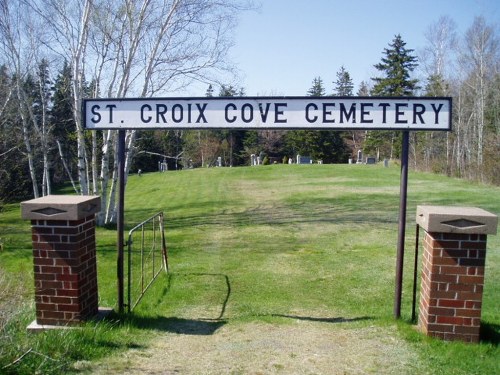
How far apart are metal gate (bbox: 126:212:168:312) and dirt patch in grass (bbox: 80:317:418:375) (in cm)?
122

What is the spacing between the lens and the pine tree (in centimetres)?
4803

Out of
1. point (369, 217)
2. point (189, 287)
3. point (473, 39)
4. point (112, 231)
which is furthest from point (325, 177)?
point (189, 287)

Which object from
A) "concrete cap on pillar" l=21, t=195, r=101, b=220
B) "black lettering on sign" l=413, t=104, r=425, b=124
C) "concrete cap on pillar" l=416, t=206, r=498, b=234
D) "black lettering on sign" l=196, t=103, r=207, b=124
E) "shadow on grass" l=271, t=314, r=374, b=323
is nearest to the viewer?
"concrete cap on pillar" l=416, t=206, r=498, b=234

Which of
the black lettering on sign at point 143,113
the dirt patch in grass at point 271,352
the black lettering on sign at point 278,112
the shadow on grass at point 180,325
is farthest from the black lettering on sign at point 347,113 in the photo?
the shadow on grass at point 180,325

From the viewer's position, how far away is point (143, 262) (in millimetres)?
6273

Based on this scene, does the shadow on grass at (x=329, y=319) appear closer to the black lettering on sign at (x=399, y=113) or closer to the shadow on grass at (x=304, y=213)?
the black lettering on sign at (x=399, y=113)

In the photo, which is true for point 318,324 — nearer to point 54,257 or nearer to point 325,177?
point 54,257

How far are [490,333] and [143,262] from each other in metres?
4.12

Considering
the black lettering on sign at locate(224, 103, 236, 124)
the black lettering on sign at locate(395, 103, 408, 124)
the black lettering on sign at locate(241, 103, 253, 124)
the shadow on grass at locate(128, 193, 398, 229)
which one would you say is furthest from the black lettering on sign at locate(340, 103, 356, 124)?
the shadow on grass at locate(128, 193, 398, 229)

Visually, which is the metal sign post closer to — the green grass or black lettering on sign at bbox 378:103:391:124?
black lettering on sign at bbox 378:103:391:124

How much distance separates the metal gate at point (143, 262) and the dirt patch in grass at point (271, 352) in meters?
1.22

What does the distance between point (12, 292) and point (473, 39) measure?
34.6 metres

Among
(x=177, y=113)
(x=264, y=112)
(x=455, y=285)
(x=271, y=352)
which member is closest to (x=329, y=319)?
(x=271, y=352)

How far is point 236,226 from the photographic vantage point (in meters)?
13.8
